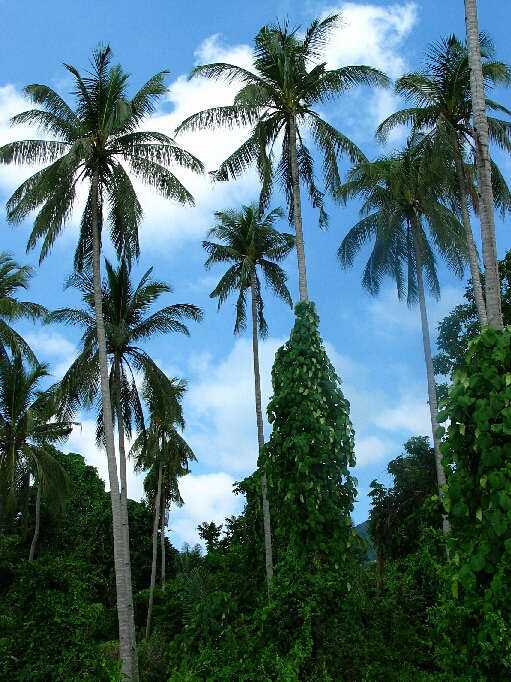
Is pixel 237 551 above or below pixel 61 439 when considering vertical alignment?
below

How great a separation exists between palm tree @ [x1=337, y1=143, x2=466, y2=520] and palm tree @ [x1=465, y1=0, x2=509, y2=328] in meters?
8.90

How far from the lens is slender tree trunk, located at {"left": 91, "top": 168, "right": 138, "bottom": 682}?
16469 mm

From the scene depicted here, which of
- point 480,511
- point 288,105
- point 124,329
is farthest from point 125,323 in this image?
point 480,511

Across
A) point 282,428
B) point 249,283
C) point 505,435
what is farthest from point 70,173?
point 505,435

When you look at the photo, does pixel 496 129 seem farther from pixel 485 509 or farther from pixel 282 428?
pixel 485 509

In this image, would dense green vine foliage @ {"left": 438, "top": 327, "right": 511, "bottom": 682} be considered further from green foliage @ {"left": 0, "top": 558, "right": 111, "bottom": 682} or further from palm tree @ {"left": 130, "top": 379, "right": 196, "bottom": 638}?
palm tree @ {"left": 130, "top": 379, "right": 196, "bottom": 638}

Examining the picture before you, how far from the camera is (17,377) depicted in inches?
1032

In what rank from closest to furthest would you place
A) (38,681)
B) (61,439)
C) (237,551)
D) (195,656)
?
(38,681) → (195,656) → (237,551) → (61,439)

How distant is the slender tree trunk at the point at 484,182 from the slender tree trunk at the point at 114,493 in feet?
34.3

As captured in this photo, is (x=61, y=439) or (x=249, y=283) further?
(x=61, y=439)

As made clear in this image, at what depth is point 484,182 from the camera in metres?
9.09

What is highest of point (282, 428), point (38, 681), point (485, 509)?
point (282, 428)

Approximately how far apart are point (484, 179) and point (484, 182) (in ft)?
0.18

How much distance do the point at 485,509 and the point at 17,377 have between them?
22.2 meters
